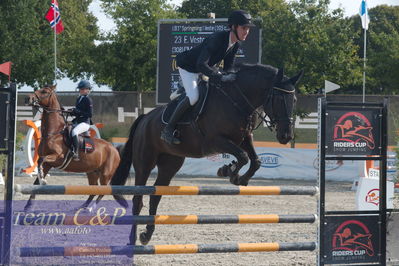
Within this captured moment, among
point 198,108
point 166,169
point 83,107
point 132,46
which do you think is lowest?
point 166,169

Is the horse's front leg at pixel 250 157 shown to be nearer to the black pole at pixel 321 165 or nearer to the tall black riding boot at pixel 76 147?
the black pole at pixel 321 165

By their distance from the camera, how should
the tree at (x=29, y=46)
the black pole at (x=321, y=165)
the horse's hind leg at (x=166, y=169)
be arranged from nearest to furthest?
1. the black pole at (x=321, y=165)
2. the horse's hind leg at (x=166, y=169)
3. the tree at (x=29, y=46)

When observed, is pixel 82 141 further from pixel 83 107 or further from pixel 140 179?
pixel 140 179

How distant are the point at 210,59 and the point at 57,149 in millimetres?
4698

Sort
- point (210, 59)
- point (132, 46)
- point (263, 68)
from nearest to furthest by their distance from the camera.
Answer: point (263, 68), point (210, 59), point (132, 46)

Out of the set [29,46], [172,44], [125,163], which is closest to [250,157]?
[125,163]

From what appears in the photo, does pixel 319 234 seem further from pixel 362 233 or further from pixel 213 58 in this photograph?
pixel 213 58

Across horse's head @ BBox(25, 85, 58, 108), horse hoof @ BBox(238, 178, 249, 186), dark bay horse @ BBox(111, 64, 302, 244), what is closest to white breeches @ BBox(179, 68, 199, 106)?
dark bay horse @ BBox(111, 64, 302, 244)

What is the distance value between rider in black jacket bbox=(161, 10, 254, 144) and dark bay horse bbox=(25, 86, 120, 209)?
412cm

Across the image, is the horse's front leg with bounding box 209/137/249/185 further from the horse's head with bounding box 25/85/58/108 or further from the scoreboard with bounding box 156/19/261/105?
the scoreboard with bounding box 156/19/261/105

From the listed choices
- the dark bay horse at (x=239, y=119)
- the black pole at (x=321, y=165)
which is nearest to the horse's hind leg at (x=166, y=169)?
the dark bay horse at (x=239, y=119)

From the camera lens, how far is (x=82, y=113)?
31.4ft

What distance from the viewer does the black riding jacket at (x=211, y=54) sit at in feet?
18.6

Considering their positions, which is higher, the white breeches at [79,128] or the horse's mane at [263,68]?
the horse's mane at [263,68]
